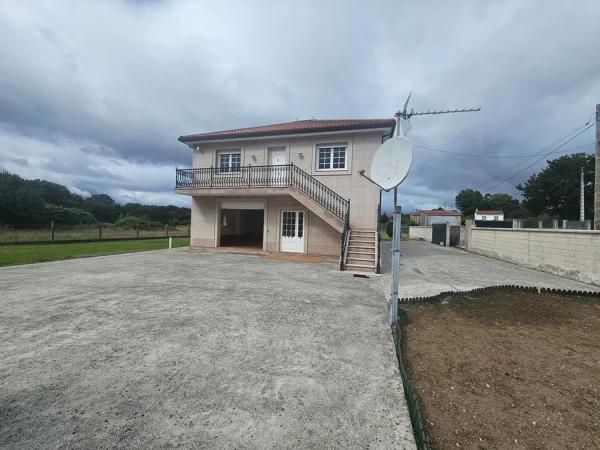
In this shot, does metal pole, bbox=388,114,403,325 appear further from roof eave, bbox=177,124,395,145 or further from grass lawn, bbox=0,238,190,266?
grass lawn, bbox=0,238,190,266

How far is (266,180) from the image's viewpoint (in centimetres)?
1294

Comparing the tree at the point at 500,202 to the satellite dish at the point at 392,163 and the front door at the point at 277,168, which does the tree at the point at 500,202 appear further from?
the satellite dish at the point at 392,163

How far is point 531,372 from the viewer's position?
297cm

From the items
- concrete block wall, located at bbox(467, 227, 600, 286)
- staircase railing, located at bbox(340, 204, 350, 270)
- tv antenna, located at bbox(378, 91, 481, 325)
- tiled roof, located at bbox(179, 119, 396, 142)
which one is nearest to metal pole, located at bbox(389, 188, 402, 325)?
tv antenna, located at bbox(378, 91, 481, 325)

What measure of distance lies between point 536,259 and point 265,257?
1084 cm

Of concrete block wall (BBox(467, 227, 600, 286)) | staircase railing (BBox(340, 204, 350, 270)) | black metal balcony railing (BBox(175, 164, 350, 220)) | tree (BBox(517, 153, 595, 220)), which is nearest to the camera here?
concrete block wall (BBox(467, 227, 600, 286))

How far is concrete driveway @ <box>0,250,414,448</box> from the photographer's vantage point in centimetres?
206

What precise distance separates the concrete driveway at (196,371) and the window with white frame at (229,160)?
9.19 m

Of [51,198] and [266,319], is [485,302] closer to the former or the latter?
[266,319]

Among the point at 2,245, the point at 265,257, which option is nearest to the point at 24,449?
the point at 265,257

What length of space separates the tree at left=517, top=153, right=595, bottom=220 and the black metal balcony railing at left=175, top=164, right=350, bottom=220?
42264 millimetres

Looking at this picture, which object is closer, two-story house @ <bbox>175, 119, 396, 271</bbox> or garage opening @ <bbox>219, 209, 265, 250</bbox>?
two-story house @ <bbox>175, 119, 396, 271</bbox>

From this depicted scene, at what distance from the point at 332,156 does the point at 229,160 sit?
553cm

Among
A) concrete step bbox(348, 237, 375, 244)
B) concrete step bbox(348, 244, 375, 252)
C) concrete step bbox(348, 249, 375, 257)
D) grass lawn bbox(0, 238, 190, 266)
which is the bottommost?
grass lawn bbox(0, 238, 190, 266)
